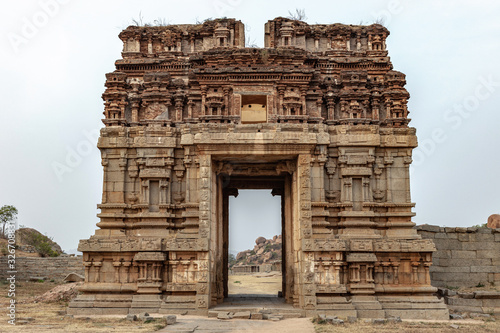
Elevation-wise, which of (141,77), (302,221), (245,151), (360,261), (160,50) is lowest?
(360,261)

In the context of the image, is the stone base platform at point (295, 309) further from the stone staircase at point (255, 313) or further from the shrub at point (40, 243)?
the shrub at point (40, 243)

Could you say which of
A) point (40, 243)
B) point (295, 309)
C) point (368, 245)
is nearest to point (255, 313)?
point (295, 309)

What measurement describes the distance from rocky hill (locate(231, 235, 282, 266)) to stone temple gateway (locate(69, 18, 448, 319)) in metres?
39.5

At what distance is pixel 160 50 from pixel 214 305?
9490mm

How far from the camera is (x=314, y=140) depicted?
15.5m

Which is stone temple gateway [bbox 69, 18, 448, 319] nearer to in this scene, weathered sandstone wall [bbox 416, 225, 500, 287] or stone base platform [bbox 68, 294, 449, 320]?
stone base platform [bbox 68, 294, 449, 320]

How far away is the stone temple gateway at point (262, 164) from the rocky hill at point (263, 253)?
3946 cm

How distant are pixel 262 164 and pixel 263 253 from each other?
4426 centimetres

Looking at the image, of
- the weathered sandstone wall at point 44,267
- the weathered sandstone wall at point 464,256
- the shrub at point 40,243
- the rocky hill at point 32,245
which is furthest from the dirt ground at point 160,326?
the shrub at point 40,243

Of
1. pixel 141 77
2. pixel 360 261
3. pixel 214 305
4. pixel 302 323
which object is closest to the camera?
pixel 302 323

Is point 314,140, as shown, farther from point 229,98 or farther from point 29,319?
point 29,319

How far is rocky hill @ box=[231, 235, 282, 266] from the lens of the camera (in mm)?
57688

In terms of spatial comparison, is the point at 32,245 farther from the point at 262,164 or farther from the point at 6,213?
the point at 262,164

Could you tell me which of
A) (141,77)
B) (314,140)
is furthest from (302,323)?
(141,77)
